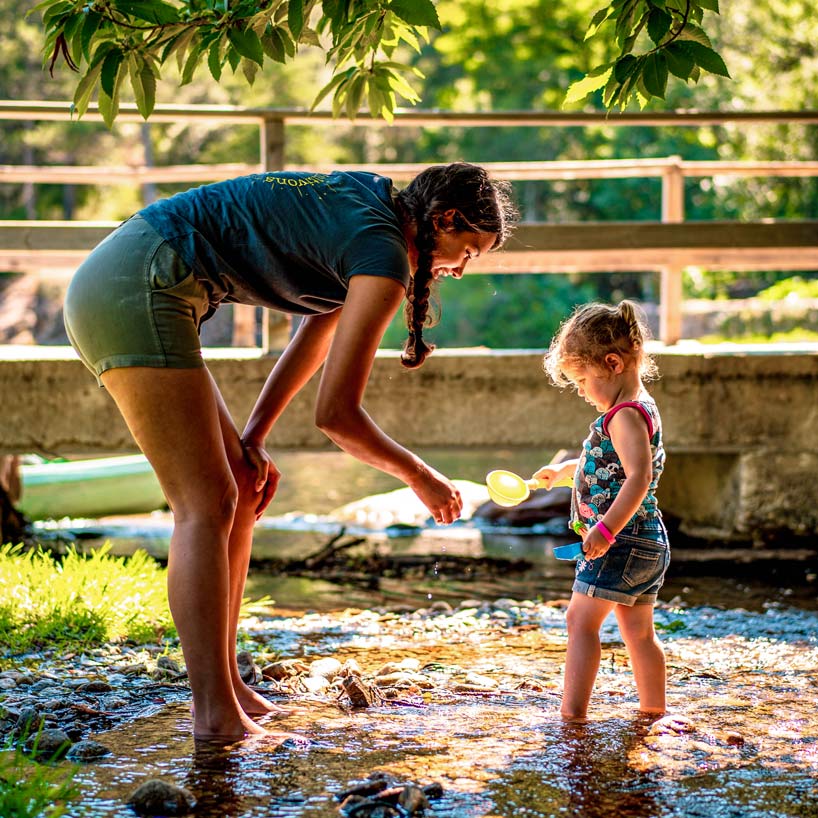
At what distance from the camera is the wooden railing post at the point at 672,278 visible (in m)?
6.31

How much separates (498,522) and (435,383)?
2.19 m

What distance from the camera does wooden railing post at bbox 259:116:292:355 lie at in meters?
5.91

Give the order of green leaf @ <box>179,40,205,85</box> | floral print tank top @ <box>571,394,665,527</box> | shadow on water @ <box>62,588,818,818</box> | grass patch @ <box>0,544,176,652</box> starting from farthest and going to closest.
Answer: grass patch @ <box>0,544,176,652</box>
floral print tank top @ <box>571,394,665,527</box>
green leaf @ <box>179,40,205,85</box>
shadow on water @ <box>62,588,818,818</box>

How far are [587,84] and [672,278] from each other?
132 inches

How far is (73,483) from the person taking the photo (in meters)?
8.75

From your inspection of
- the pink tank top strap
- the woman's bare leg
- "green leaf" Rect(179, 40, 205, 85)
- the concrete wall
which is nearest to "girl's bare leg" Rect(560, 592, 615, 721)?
the pink tank top strap

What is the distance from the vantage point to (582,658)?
10.3ft

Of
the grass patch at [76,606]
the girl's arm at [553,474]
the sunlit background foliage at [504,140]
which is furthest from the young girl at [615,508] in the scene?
the sunlit background foliage at [504,140]

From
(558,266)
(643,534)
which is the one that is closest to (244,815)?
(643,534)

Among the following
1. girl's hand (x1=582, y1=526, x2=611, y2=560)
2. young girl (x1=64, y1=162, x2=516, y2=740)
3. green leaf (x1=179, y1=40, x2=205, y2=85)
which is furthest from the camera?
green leaf (x1=179, y1=40, x2=205, y2=85)

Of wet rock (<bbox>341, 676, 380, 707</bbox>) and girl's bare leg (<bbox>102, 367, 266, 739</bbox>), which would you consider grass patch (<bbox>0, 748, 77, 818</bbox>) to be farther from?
wet rock (<bbox>341, 676, 380, 707</bbox>)

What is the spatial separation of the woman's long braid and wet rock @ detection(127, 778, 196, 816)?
49.8 inches

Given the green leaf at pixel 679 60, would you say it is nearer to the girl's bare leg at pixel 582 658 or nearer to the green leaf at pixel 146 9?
the green leaf at pixel 146 9

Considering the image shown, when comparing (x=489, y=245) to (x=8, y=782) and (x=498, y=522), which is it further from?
(x=498, y=522)
